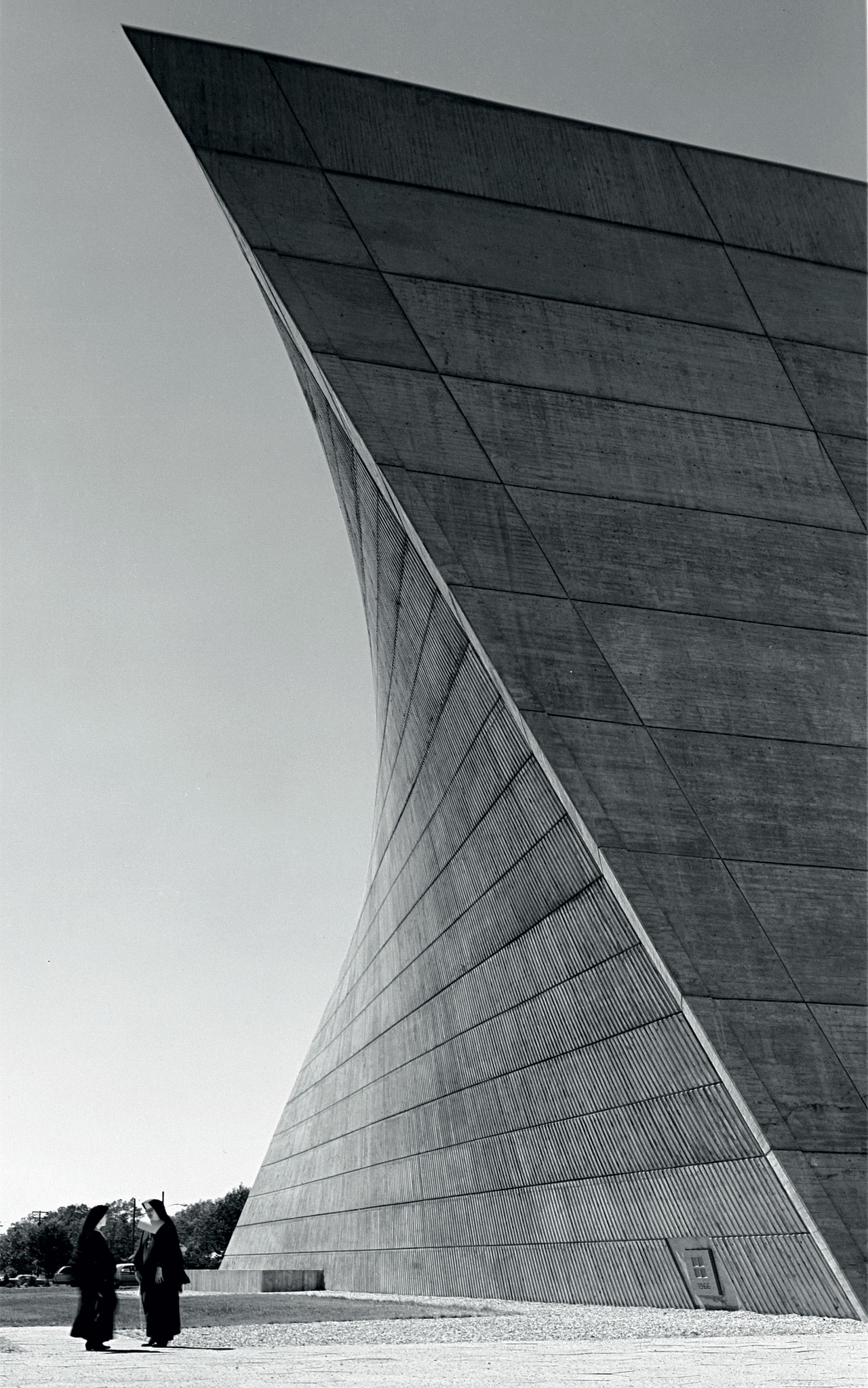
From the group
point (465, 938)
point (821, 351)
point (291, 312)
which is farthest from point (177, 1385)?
point (821, 351)

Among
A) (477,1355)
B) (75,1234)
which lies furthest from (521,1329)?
(75,1234)

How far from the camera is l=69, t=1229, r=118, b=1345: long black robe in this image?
569 cm

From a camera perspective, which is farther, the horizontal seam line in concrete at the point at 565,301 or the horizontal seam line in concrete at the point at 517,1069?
the horizontal seam line in concrete at the point at 565,301

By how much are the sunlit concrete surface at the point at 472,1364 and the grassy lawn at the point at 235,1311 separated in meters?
1.78

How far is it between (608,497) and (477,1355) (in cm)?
807

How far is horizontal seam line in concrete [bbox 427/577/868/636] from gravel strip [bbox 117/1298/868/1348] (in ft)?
18.9

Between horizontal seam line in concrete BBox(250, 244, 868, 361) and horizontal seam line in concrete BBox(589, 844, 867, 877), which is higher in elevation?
horizontal seam line in concrete BBox(250, 244, 868, 361)

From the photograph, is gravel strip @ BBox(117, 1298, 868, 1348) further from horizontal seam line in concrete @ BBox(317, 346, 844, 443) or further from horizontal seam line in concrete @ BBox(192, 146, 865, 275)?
horizontal seam line in concrete @ BBox(192, 146, 865, 275)

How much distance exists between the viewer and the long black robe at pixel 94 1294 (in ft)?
18.7

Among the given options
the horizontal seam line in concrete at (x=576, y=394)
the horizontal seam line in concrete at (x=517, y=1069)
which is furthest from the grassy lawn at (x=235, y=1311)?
the horizontal seam line in concrete at (x=576, y=394)

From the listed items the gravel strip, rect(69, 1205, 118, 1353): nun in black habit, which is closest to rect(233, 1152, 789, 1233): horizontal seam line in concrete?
the gravel strip

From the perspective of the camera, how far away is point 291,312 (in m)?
12.1

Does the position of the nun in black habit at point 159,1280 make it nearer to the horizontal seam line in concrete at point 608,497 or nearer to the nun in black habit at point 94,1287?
the nun in black habit at point 94,1287

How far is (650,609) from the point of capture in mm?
11055
